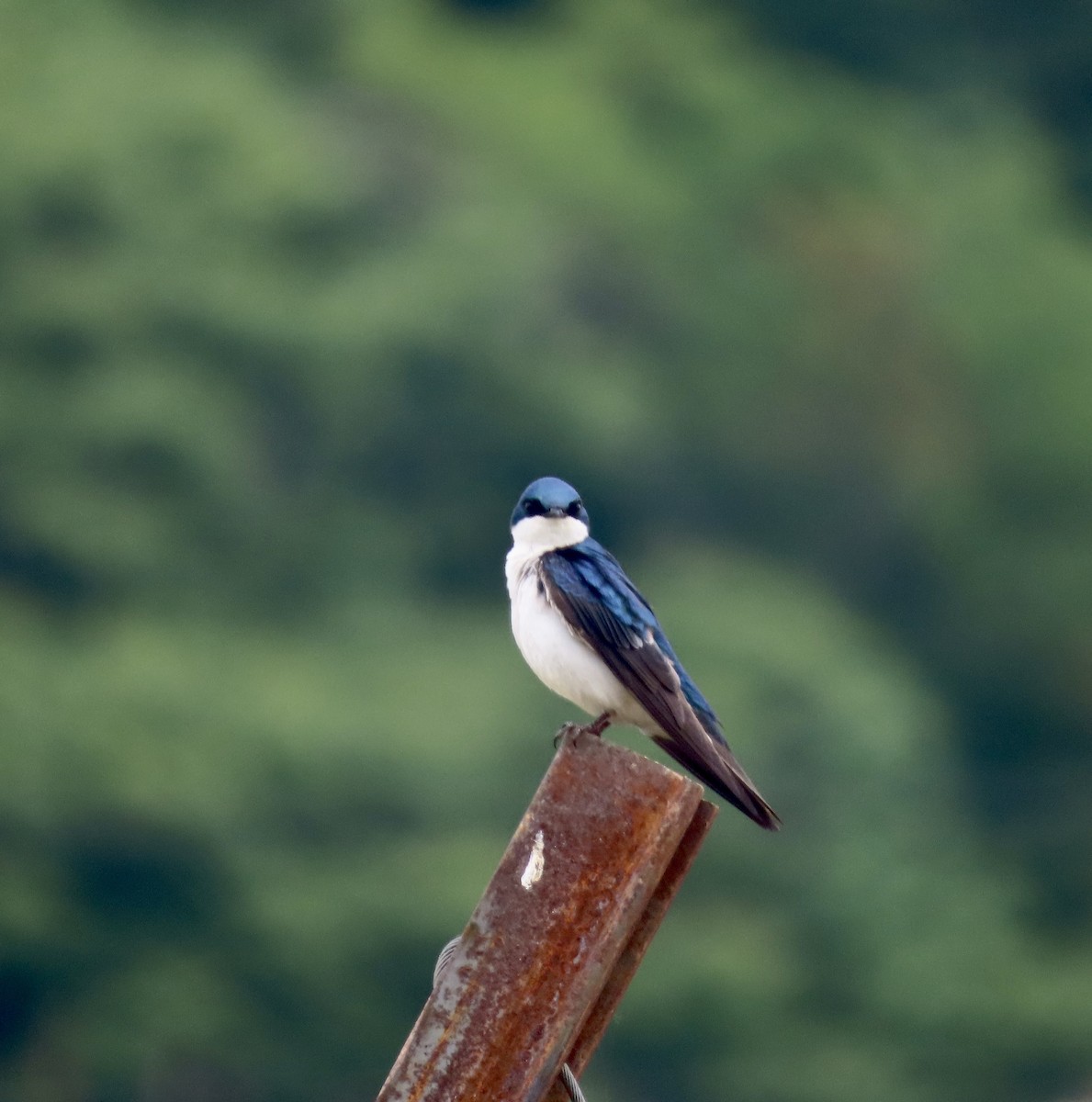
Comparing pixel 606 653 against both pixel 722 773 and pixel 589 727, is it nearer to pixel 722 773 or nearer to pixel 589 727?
pixel 589 727

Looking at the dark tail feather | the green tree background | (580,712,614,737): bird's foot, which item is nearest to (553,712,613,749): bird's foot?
(580,712,614,737): bird's foot

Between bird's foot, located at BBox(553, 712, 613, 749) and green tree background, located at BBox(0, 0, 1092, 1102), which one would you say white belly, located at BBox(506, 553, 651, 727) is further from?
green tree background, located at BBox(0, 0, 1092, 1102)

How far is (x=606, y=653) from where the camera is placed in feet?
14.1

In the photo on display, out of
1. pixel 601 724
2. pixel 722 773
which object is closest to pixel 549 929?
pixel 722 773

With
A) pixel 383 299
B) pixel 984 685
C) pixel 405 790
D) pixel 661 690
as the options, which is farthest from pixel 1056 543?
pixel 661 690

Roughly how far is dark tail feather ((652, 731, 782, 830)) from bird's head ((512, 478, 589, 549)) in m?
0.81

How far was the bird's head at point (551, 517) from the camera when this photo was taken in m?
4.89

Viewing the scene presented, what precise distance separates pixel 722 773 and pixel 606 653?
49cm

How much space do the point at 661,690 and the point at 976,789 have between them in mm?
19205

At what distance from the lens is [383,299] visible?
21578 millimetres

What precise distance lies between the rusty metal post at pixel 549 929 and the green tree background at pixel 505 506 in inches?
470

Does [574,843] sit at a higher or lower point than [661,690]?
lower

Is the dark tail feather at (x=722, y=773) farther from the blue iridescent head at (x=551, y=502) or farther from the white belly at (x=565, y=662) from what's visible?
the blue iridescent head at (x=551, y=502)

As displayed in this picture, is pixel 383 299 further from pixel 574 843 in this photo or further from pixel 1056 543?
pixel 574 843
